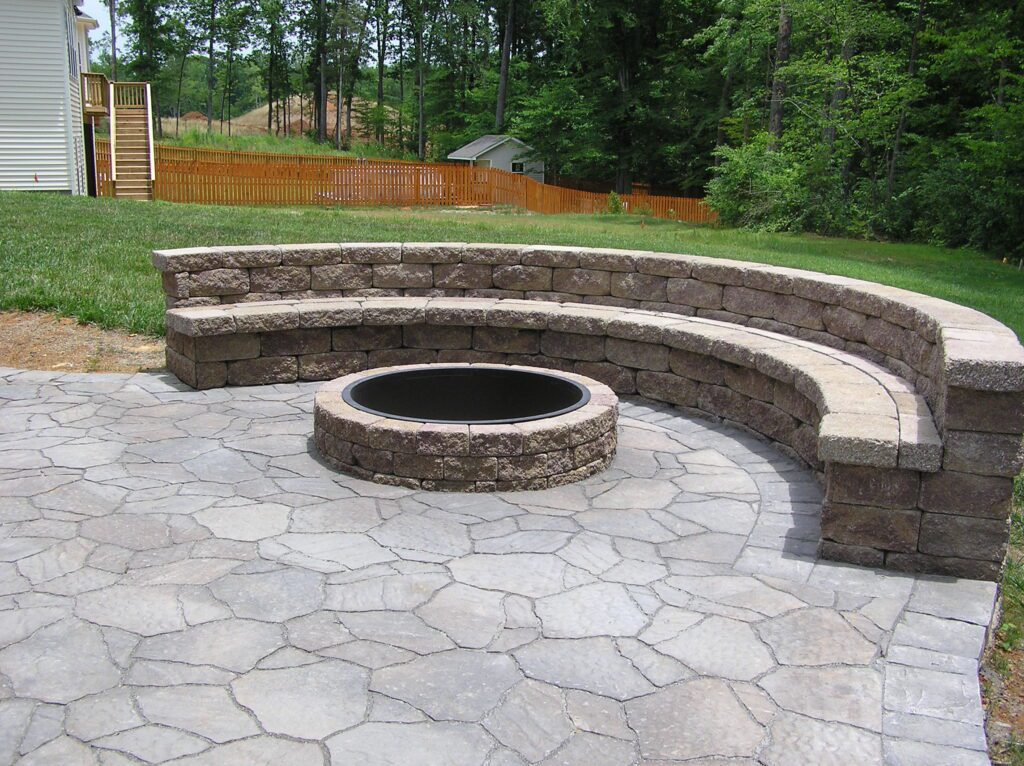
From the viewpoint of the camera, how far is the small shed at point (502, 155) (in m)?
38.8

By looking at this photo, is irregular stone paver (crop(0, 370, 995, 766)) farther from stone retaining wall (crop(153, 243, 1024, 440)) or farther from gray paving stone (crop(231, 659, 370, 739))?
stone retaining wall (crop(153, 243, 1024, 440))

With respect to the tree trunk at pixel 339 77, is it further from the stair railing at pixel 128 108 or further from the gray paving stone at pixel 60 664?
the gray paving stone at pixel 60 664

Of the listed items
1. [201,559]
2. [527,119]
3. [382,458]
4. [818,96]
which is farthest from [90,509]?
[527,119]

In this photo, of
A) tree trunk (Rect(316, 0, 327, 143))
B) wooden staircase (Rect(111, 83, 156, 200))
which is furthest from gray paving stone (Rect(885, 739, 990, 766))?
tree trunk (Rect(316, 0, 327, 143))

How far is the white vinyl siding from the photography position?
73.9ft

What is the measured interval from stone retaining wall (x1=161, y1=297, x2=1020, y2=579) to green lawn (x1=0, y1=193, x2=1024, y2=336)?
1857 millimetres

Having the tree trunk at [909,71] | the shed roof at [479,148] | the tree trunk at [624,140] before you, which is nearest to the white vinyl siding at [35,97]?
the shed roof at [479,148]

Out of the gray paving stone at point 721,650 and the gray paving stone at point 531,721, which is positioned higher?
the gray paving stone at point 721,650

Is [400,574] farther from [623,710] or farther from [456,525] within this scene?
[623,710]

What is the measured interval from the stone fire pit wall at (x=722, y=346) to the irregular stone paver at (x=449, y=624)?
0.36m

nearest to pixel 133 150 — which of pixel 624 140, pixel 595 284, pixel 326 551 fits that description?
pixel 595 284

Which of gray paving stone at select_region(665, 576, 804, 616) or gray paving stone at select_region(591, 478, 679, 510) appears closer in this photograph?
gray paving stone at select_region(665, 576, 804, 616)

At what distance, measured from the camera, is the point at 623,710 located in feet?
9.89

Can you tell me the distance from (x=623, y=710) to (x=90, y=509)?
288 centimetres
